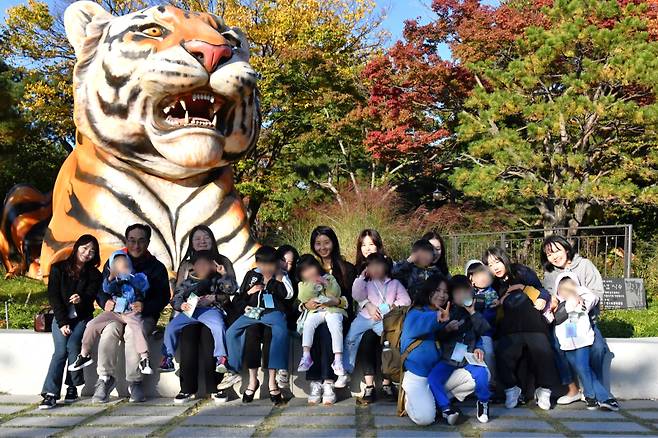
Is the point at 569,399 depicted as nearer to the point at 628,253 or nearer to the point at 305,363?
the point at 305,363

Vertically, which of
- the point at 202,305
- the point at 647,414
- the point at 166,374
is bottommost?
the point at 647,414

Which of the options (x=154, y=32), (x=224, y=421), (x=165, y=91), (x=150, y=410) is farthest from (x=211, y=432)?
(x=154, y=32)

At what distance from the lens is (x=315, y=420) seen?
375cm

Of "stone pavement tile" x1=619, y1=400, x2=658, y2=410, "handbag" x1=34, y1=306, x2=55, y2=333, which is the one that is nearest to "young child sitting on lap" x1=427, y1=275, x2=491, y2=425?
"stone pavement tile" x1=619, y1=400, x2=658, y2=410

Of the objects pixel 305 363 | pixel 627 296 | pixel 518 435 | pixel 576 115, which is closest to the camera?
pixel 518 435

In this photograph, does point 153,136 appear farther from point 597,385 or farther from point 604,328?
point 604,328

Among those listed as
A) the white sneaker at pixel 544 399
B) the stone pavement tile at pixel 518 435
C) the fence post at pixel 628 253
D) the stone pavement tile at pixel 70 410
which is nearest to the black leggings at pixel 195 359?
the stone pavement tile at pixel 70 410

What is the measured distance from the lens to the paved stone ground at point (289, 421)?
138 inches

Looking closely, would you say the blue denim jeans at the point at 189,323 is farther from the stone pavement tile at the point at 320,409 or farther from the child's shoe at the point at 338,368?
the child's shoe at the point at 338,368

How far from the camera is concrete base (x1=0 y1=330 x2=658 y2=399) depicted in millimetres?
4352

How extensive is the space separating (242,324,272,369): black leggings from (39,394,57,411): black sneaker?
1.09 m

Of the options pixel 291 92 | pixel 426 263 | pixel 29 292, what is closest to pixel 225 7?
pixel 291 92

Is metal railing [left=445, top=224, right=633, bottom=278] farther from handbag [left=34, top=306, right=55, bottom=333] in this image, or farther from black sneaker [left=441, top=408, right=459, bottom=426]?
handbag [left=34, top=306, right=55, bottom=333]

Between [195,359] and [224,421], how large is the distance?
22.2 inches
